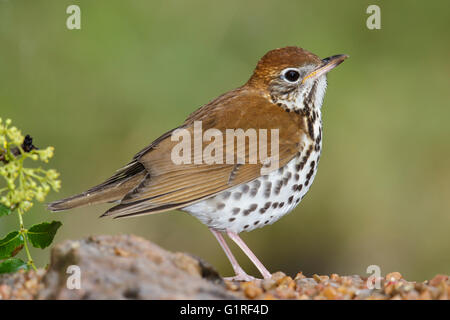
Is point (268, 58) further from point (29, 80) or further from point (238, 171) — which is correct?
point (29, 80)

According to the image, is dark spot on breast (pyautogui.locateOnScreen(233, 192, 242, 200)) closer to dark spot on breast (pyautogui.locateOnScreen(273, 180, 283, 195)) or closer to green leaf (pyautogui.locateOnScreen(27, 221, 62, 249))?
dark spot on breast (pyautogui.locateOnScreen(273, 180, 283, 195))

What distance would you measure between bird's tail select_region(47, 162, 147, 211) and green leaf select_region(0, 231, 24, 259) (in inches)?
10.6

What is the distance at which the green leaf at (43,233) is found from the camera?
2.74m

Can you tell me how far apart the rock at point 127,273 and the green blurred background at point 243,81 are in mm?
2356

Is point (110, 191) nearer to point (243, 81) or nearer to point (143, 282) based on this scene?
point (143, 282)

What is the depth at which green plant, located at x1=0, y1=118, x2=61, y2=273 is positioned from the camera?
2572 millimetres

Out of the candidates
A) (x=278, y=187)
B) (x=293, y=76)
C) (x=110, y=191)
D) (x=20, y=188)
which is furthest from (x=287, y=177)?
(x=20, y=188)

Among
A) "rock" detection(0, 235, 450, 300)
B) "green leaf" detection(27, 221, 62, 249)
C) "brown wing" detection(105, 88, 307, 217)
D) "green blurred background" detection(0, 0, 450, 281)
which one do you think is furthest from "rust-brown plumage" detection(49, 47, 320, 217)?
"green blurred background" detection(0, 0, 450, 281)

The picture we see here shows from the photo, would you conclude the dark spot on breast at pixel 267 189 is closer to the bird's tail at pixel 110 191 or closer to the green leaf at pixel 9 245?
the bird's tail at pixel 110 191

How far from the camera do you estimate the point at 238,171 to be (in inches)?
124

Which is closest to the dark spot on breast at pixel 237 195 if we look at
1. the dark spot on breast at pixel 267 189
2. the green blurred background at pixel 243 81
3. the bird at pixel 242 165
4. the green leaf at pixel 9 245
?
the bird at pixel 242 165

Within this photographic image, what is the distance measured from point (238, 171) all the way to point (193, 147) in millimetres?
257

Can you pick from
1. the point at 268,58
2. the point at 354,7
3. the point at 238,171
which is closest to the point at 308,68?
the point at 268,58

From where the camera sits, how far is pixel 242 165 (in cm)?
317
